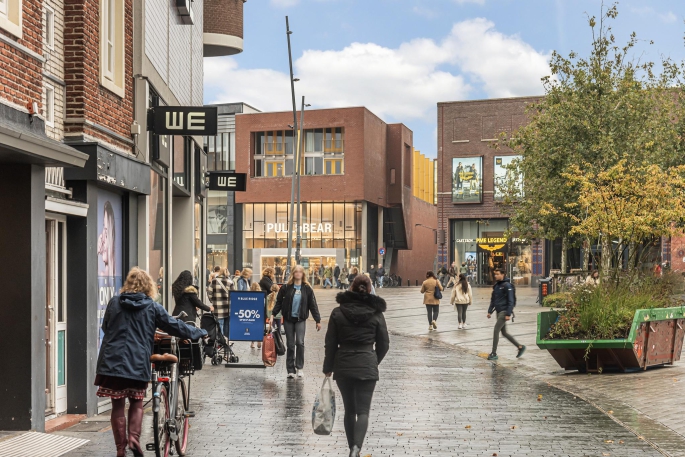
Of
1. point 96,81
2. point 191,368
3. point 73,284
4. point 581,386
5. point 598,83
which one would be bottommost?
point 581,386

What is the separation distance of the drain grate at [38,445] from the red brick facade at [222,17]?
641 inches

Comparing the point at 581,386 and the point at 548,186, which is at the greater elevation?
the point at 548,186

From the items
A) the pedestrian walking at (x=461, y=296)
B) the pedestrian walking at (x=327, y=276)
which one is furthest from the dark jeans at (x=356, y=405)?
the pedestrian walking at (x=327, y=276)

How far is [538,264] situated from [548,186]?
2597 cm

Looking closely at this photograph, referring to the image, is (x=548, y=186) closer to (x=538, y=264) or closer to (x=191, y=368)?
(x=538, y=264)

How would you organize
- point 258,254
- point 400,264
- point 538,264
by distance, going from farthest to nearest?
point 400,264, point 258,254, point 538,264

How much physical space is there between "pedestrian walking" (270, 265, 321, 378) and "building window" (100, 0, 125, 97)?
3.99 m

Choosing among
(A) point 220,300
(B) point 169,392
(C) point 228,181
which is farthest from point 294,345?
(C) point 228,181

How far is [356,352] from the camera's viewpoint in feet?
26.0

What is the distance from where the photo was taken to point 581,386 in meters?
13.4

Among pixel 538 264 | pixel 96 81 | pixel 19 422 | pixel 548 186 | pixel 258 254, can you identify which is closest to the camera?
pixel 19 422

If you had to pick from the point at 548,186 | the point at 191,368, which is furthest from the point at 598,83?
the point at 191,368

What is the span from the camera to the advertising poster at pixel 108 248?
11.2m

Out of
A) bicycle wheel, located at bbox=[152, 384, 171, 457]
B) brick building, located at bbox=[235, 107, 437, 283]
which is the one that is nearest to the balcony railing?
bicycle wheel, located at bbox=[152, 384, 171, 457]
